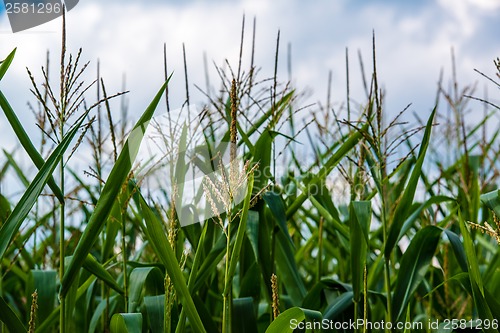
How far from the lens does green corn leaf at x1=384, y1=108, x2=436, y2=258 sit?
1682mm

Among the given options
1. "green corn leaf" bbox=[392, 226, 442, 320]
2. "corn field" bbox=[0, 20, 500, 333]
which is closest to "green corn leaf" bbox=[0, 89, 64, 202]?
"corn field" bbox=[0, 20, 500, 333]

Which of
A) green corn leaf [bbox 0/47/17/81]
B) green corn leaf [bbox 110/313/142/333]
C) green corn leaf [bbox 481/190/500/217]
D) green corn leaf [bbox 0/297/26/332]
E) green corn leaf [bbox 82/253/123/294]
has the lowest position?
green corn leaf [bbox 110/313/142/333]

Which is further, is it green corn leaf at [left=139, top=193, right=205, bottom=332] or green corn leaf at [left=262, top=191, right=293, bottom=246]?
green corn leaf at [left=262, top=191, right=293, bottom=246]

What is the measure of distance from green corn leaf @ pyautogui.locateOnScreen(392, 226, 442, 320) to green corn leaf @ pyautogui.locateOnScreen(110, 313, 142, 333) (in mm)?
760

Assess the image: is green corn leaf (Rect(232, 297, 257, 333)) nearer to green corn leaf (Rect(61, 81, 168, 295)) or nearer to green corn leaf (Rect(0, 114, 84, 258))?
green corn leaf (Rect(61, 81, 168, 295))

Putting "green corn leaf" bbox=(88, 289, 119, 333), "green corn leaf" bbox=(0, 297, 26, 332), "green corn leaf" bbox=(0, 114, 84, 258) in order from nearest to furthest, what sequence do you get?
1. "green corn leaf" bbox=(0, 114, 84, 258)
2. "green corn leaf" bbox=(0, 297, 26, 332)
3. "green corn leaf" bbox=(88, 289, 119, 333)

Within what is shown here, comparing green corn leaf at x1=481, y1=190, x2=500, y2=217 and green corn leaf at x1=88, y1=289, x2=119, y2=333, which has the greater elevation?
green corn leaf at x1=481, y1=190, x2=500, y2=217

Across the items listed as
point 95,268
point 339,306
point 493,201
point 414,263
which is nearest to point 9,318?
point 95,268

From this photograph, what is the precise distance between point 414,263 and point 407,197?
27 cm

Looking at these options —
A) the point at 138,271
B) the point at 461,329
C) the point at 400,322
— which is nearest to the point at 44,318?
the point at 138,271

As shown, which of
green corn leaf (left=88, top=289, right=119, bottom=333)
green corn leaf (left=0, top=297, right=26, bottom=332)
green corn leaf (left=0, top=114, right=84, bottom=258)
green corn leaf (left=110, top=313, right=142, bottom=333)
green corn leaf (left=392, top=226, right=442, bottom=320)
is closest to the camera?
green corn leaf (left=0, top=114, right=84, bottom=258)

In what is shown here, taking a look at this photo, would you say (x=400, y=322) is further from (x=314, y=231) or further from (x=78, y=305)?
(x=78, y=305)

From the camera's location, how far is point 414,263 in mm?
1891

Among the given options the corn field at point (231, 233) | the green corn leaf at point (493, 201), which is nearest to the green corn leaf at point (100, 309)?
the corn field at point (231, 233)
